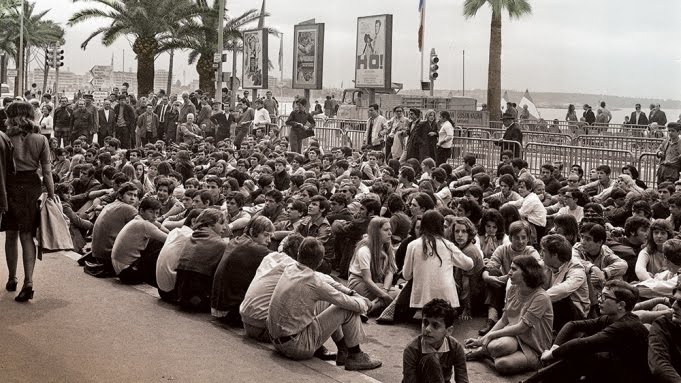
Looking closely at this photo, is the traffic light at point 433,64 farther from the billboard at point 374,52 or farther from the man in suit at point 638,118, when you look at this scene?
the man in suit at point 638,118

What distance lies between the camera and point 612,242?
9586 millimetres

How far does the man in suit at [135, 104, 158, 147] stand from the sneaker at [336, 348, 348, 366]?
791 inches

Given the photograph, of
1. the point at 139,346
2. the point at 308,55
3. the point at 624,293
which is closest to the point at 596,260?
the point at 624,293

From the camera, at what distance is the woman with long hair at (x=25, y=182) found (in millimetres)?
8930

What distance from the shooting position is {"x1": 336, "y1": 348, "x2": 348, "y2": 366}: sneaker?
296 inches

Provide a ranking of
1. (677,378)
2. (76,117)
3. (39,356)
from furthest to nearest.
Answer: (76,117)
(39,356)
(677,378)

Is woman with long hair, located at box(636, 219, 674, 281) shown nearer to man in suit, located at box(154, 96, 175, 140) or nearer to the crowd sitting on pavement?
the crowd sitting on pavement

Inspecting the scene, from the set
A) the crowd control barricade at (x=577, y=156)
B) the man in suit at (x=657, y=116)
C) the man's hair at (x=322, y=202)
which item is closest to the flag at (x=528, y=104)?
the man in suit at (x=657, y=116)

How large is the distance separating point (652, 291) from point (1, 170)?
20.1ft

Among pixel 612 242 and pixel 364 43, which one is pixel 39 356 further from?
pixel 364 43

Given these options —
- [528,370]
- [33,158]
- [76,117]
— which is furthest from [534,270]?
[76,117]

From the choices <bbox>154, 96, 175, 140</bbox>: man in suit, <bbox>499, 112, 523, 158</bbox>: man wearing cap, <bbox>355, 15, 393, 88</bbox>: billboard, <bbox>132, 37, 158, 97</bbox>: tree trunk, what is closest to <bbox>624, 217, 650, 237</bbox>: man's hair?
<bbox>499, 112, 523, 158</bbox>: man wearing cap

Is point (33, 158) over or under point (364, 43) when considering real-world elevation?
under

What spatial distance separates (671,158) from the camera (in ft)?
52.0
